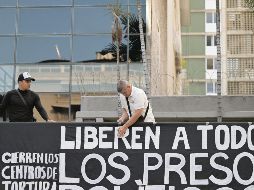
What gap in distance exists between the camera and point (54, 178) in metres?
7.44

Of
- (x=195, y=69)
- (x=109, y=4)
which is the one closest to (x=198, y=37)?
(x=195, y=69)

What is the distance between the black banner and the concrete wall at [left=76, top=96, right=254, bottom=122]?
6689 millimetres

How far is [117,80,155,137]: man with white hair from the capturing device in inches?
293

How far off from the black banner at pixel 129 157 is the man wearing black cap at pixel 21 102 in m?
0.62

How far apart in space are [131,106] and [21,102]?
5.06 ft

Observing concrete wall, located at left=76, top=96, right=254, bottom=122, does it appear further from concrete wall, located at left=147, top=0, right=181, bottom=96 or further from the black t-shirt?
the black t-shirt

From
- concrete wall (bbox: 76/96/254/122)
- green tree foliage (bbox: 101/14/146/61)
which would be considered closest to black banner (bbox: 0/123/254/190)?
concrete wall (bbox: 76/96/254/122)

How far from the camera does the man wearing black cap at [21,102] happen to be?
8234 millimetres

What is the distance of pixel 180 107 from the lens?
48.5ft

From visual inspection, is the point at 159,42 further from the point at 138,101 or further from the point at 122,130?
the point at 122,130

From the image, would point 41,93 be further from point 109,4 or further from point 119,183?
point 119,183

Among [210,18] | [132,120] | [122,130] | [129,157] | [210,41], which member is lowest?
[129,157]

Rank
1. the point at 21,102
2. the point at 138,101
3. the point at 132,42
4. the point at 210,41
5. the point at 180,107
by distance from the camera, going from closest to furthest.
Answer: the point at 138,101, the point at 21,102, the point at 180,107, the point at 132,42, the point at 210,41

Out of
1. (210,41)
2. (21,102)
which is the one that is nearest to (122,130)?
(21,102)
